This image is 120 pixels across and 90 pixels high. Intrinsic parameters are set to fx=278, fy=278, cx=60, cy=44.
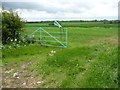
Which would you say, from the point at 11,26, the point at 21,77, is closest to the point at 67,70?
the point at 21,77

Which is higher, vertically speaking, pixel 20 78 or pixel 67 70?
pixel 67 70

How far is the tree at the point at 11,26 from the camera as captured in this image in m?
21.7

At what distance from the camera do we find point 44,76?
11.8m

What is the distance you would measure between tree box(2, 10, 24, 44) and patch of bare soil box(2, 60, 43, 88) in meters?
8.30

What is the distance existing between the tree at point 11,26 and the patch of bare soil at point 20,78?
8301 millimetres

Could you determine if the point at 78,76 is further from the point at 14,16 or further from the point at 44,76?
the point at 14,16

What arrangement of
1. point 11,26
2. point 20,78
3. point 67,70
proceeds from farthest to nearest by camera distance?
point 11,26, point 20,78, point 67,70

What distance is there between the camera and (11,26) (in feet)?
72.9

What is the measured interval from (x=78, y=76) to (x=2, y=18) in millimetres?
12079

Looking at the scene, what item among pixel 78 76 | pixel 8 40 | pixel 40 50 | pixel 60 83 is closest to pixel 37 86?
pixel 60 83

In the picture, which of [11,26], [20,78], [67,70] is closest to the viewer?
[67,70]

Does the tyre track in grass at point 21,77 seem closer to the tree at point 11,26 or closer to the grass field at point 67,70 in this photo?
the grass field at point 67,70

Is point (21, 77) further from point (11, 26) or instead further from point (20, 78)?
point (11, 26)

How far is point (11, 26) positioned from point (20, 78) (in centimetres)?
1064
